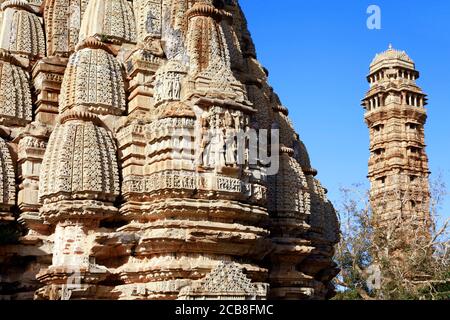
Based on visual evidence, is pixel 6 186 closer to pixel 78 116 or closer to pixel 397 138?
pixel 78 116

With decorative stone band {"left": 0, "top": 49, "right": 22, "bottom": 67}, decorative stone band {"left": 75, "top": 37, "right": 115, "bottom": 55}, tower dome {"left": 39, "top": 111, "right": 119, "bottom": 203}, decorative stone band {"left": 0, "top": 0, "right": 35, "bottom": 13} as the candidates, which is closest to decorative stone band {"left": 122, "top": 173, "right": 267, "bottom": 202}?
tower dome {"left": 39, "top": 111, "right": 119, "bottom": 203}

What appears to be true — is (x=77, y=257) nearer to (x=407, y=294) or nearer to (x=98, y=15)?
(x=98, y=15)

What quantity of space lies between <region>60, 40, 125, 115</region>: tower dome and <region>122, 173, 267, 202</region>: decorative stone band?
2147 mm

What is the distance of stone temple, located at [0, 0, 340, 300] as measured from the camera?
14.5 m

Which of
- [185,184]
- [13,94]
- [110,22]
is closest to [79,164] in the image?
[185,184]

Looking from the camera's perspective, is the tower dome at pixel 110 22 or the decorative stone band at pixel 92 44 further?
the tower dome at pixel 110 22

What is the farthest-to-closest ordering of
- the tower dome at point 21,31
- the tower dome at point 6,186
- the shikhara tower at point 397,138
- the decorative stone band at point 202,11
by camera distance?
1. the shikhara tower at point 397,138
2. the tower dome at point 21,31
3. the decorative stone band at point 202,11
4. the tower dome at point 6,186

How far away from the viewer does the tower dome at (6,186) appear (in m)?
16.0

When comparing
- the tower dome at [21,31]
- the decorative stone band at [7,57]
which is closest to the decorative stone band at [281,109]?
the tower dome at [21,31]

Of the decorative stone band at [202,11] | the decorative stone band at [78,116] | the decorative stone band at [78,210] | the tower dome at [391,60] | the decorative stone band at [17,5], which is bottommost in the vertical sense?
the decorative stone band at [78,210]

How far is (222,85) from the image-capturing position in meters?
15.4

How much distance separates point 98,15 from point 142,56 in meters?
2.20

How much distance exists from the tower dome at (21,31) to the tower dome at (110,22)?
1.65 meters

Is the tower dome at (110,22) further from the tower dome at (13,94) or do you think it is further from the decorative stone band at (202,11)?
the decorative stone band at (202,11)
